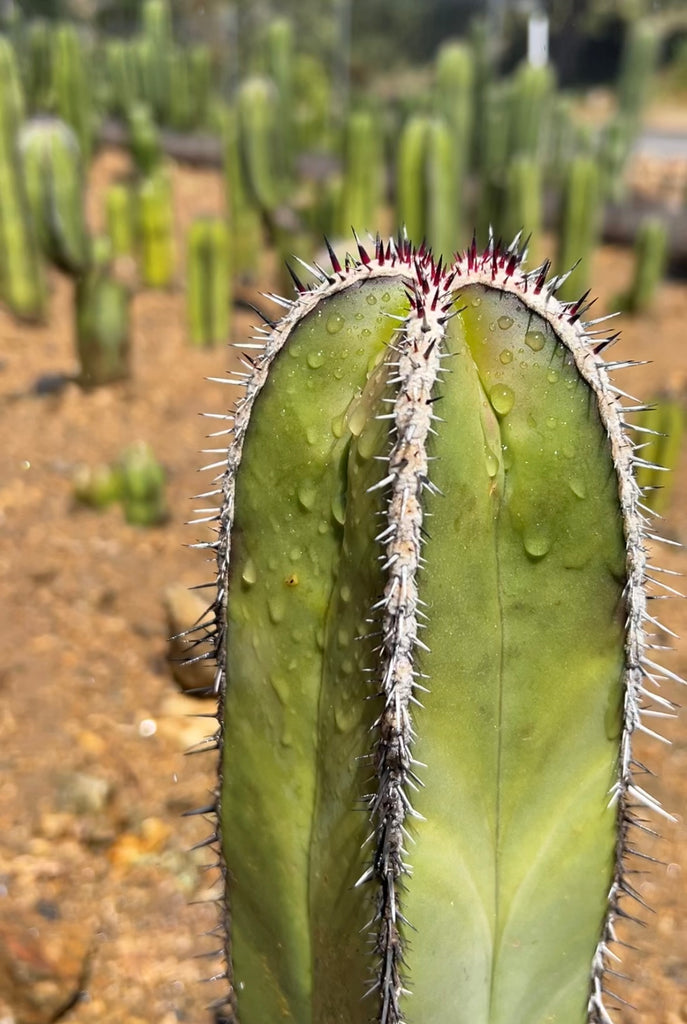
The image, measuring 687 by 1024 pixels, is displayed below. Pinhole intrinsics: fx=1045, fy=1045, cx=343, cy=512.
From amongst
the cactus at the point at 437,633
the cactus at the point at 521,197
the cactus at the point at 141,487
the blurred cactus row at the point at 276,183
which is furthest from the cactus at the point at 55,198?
the cactus at the point at 437,633

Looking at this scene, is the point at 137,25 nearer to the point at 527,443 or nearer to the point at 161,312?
the point at 161,312

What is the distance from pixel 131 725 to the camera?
2.35m

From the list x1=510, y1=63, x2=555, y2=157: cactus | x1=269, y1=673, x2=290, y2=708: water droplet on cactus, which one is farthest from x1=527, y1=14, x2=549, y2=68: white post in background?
x1=269, y1=673, x2=290, y2=708: water droplet on cactus

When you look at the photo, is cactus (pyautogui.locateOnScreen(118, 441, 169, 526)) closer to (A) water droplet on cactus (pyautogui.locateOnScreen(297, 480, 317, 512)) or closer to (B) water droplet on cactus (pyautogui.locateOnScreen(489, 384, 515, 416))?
(A) water droplet on cactus (pyautogui.locateOnScreen(297, 480, 317, 512))

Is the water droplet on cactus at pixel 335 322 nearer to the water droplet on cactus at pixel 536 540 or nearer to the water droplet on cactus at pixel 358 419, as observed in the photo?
the water droplet on cactus at pixel 358 419

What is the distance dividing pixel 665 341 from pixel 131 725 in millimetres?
3603

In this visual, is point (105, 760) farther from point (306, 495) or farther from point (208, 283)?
point (208, 283)

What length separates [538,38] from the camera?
340 inches

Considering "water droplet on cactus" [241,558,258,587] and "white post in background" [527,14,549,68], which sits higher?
"white post in background" [527,14,549,68]

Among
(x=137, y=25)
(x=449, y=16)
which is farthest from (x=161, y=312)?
(x=449, y=16)

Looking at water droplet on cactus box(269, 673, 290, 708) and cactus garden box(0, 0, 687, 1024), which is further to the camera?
water droplet on cactus box(269, 673, 290, 708)

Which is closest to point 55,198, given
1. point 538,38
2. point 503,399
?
point 503,399

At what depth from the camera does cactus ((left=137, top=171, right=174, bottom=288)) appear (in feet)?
16.7

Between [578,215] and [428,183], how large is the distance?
2.85ft
